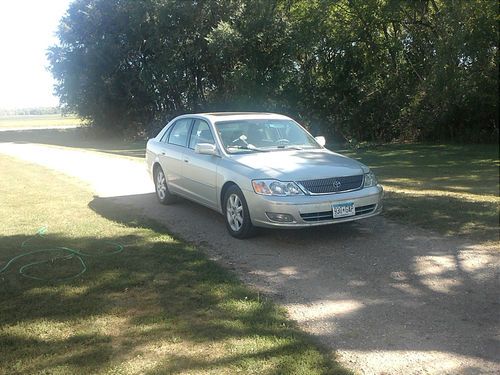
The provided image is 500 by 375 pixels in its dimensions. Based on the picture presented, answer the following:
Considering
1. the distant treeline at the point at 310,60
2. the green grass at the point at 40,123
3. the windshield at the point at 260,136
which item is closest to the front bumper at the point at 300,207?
the windshield at the point at 260,136

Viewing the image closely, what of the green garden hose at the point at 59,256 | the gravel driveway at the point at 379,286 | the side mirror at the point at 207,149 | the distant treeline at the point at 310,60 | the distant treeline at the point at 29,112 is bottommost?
the distant treeline at the point at 29,112

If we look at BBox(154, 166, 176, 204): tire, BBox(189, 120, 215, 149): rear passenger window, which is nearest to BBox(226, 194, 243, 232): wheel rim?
BBox(189, 120, 215, 149): rear passenger window

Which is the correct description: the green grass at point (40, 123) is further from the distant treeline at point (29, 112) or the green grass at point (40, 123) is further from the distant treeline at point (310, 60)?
the distant treeline at point (29, 112)

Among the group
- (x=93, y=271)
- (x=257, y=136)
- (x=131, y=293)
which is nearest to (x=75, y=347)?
(x=131, y=293)

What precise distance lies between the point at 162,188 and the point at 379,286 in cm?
505

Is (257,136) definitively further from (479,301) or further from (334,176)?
(479,301)

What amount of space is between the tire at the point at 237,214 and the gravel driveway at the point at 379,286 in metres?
0.14

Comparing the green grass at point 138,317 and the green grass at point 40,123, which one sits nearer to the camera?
the green grass at point 138,317

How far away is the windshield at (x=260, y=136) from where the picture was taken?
7.29 meters

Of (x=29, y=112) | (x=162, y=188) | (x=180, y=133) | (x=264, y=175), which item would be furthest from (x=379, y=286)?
(x=29, y=112)

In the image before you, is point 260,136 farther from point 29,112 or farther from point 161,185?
point 29,112

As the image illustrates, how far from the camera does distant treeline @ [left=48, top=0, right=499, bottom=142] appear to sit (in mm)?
19891

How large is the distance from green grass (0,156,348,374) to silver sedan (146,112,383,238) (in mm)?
931

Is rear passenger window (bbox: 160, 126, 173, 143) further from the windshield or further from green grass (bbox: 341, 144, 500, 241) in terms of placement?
green grass (bbox: 341, 144, 500, 241)
